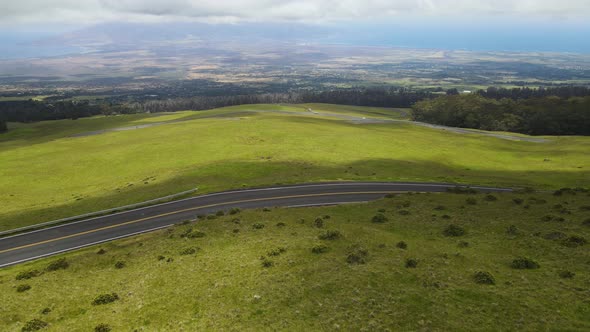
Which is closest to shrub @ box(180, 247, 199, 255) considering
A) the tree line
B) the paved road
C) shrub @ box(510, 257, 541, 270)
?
the paved road

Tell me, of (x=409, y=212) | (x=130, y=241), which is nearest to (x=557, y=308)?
(x=409, y=212)

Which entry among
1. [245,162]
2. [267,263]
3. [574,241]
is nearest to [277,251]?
[267,263]

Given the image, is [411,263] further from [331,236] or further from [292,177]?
[292,177]

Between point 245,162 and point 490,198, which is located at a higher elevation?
point 490,198

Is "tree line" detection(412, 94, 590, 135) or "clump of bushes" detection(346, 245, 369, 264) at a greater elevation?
"tree line" detection(412, 94, 590, 135)

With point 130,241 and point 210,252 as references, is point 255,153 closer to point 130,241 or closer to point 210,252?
point 130,241

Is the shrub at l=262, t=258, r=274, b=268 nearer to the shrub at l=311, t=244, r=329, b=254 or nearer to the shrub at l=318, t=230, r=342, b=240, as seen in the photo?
the shrub at l=311, t=244, r=329, b=254
